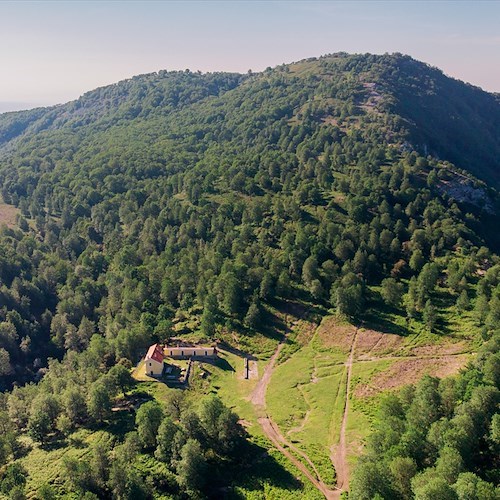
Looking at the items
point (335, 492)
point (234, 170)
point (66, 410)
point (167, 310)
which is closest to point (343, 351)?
point (335, 492)

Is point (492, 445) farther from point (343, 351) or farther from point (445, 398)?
point (343, 351)

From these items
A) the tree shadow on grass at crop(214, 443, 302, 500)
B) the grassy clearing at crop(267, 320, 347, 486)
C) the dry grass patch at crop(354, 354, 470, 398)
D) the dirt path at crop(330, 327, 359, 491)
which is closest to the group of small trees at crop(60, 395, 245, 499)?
the tree shadow on grass at crop(214, 443, 302, 500)

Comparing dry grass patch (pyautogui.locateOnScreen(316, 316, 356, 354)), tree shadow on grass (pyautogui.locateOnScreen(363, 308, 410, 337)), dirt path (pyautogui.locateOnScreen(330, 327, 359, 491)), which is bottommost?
dirt path (pyautogui.locateOnScreen(330, 327, 359, 491))

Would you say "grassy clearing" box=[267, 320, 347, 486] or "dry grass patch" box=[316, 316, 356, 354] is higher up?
"dry grass patch" box=[316, 316, 356, 354]

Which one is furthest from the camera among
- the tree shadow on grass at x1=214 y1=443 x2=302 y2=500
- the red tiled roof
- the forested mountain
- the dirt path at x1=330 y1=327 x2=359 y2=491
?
the forested mountain

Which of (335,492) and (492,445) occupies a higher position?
(492,445)

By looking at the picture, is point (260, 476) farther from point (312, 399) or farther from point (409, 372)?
point (409, 372)

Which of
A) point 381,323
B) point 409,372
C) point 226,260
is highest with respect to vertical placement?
point 226,260

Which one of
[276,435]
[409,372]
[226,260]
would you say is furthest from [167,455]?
[226,260]

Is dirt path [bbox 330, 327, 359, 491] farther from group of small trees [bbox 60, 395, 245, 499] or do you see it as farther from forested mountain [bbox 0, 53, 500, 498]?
group of small trees [bbox 60, 395, 245, 499]
